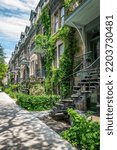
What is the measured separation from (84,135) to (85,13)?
7942mm

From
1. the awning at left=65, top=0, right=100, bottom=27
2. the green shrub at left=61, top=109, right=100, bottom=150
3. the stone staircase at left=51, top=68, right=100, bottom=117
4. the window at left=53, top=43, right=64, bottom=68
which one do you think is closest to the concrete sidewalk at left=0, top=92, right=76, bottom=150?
the green shrub at left=61, top=109, right=100, bottom=150

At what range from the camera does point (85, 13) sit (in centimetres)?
1294

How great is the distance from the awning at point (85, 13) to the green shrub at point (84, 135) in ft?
19.4

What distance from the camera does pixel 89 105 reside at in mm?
13797

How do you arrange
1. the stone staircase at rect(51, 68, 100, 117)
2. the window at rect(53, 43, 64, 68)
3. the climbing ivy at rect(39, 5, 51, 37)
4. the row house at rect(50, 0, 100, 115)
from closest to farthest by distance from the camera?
the stone staircase at rect(51, 68, 100, 117) < the row house at rect(50, 0, 100, 115) < the window at rect(53, 43, 64, 68) < the climbing ivy at rect(39, 5, 51, 37)

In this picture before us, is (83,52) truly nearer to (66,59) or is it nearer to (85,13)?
(66,59)

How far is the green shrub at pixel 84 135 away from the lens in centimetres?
637

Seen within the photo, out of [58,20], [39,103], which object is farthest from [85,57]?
[58,20]

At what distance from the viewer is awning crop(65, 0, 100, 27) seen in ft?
37.7

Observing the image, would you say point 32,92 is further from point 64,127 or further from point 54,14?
point 64,127

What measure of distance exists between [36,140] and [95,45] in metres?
9.05

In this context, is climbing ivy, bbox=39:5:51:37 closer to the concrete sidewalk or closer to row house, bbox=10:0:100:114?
row house, bbox=10:0:100:114

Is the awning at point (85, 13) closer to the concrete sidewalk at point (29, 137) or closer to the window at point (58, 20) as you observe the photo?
the window at point (58, 20)

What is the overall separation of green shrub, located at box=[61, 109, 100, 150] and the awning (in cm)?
592
